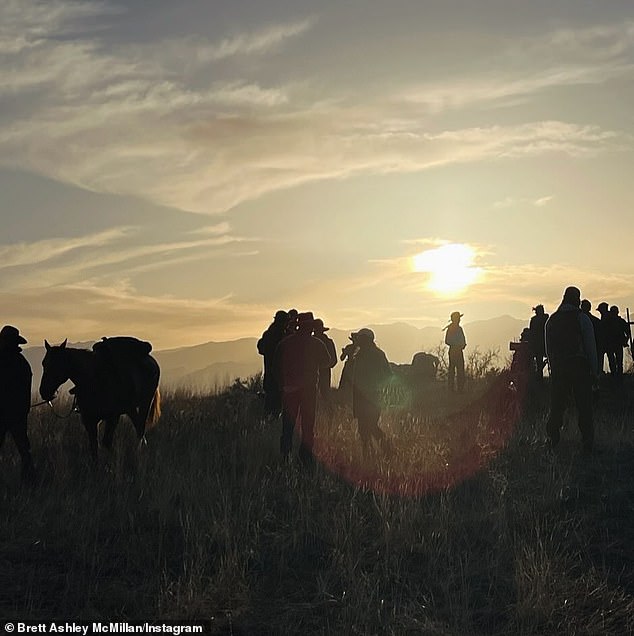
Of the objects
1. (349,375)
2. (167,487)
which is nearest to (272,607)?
(167,487)

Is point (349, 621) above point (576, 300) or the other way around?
the other way around

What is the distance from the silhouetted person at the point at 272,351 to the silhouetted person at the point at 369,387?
244 centimetres

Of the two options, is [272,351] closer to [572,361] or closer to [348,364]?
[348,364]

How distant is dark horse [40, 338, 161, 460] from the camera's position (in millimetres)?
11539

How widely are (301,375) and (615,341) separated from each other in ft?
35.6

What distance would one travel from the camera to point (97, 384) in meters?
12.0

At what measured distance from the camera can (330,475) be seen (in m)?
10.6

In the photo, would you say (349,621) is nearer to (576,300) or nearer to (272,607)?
(272,607)

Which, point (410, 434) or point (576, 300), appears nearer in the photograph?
point (576, 300)

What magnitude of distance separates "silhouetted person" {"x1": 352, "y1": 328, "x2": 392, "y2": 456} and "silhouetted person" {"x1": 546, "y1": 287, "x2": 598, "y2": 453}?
247cm

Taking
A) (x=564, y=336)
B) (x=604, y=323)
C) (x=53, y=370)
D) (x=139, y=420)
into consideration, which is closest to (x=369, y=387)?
(x=564, y=336)

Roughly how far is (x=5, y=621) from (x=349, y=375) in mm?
7200

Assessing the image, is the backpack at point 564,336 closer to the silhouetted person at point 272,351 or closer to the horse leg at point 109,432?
the silhouetted person at point 272,351

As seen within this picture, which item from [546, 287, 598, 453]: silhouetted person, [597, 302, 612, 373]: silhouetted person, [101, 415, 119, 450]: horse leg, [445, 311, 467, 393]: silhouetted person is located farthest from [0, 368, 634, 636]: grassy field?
[445, 311, 467, 393]: silhouetted person
